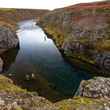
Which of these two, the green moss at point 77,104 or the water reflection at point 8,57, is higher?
the green moss at point 77,104

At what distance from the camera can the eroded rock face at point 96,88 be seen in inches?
1046

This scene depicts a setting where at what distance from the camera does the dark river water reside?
3884 centimetres

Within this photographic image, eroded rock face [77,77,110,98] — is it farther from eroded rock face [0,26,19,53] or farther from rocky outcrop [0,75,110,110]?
eroded rock face [0,26,19,53]

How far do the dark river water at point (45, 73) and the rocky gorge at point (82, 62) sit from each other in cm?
258

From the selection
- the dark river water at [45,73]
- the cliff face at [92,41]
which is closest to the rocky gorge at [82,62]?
the cliff face at [92,41]

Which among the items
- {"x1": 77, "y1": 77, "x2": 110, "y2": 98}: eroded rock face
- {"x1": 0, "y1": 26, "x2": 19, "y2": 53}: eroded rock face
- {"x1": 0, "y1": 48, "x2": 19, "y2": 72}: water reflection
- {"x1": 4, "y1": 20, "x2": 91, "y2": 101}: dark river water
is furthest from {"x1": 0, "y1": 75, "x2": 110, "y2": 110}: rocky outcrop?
{"x1": 0, "y1": 26, "x2": 19, "y2": 53}: eroded rock face

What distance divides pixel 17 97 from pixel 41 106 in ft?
6.10

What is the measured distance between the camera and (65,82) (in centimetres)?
4181

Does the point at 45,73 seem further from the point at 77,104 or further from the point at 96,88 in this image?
the point at 77,104

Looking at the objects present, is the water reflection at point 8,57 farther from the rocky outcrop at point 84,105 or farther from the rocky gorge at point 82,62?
the rocky outcrop at point 84,105

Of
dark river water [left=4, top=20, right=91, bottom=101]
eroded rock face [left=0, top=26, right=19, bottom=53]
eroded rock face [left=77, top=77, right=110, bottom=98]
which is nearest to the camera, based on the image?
eroded rock face [left=77, top=77, right=110, bottom=98]

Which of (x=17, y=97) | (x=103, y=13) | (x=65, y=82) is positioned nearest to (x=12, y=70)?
(x=65, y=82)

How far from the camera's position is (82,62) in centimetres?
5594

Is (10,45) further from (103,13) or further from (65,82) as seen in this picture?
(65,82)
